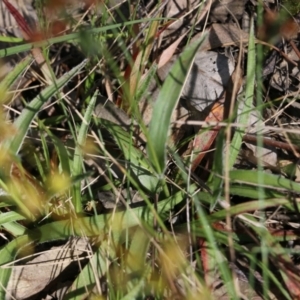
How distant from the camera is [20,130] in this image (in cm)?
137

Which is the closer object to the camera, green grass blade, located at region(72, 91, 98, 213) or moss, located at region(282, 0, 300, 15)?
green grass blade, located at region(72, 91, 98, 213)

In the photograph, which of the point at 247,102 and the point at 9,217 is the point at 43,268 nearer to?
the point at 9,217

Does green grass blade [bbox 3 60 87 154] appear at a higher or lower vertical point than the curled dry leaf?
higher

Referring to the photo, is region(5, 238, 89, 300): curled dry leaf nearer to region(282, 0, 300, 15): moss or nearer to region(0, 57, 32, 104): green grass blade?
region(0, 57, 32, 104): green grass blade

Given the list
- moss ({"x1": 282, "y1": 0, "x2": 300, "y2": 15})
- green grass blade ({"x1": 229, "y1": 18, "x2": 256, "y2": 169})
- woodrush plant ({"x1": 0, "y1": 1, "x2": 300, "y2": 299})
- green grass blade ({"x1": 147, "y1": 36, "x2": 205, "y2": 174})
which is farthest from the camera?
moss ({"x1": 282, "y1": 0, "x2": 300, "y2": 15})

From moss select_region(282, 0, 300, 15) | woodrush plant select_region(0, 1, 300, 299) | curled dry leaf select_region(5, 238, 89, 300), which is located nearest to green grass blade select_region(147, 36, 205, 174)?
woodrush plant select_region(0, 1, 300, 299)

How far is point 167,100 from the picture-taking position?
3.82 ft

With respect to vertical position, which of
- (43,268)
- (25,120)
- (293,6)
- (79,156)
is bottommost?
(43,268)

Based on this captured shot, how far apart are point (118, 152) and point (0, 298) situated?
1.59ft

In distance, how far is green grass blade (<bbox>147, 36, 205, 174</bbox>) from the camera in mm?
1143

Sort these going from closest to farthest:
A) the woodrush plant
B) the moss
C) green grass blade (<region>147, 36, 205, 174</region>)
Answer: green grass blade (<region>147, 36, 205, 174</region>) < the woodrush plant < the moss

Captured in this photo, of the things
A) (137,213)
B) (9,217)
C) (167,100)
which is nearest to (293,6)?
(167,100)

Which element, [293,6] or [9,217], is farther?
[293,6]

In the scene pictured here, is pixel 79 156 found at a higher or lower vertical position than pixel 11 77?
lower
